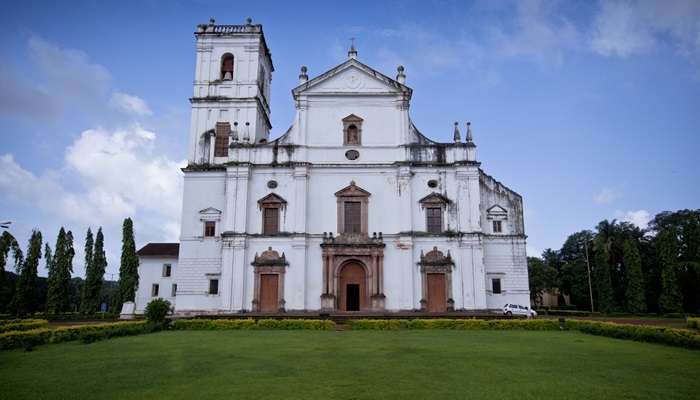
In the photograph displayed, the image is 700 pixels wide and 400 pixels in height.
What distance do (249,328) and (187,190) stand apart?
12853mm

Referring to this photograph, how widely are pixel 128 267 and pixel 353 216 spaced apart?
1781cm

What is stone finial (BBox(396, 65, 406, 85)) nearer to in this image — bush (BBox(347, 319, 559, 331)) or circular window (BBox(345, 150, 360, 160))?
circular window (BBox(345, 150, 360, 160))

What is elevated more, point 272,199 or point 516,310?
point 272,199

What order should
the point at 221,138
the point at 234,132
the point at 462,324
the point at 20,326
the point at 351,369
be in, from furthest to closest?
the point at 221,138, the point at 234,132, the point at 462,324, the point at 20,326, the point at 351,369

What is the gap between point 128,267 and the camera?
122 feet

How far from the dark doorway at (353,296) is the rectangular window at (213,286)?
8020 millimetres

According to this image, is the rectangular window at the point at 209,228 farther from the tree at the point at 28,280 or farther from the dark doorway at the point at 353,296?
the tree at the point at 28,280

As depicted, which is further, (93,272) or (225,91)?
(93,272)

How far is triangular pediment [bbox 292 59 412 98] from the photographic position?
32938 millimetres

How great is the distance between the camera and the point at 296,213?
31172mm

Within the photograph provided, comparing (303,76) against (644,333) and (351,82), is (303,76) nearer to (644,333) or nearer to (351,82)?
(351,82)

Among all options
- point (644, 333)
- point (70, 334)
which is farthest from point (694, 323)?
point (70, 334)

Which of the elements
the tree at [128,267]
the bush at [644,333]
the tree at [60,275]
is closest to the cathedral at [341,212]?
the tree at [128,267]

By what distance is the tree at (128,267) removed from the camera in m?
36.3
